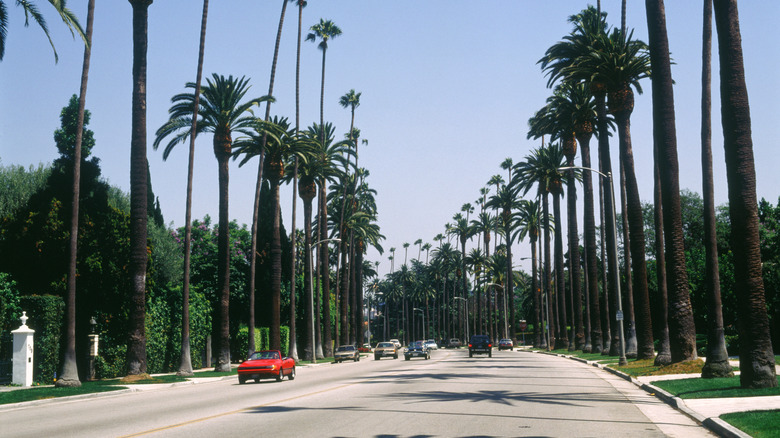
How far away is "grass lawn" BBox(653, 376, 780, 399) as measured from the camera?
16.5 m

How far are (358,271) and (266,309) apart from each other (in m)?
24.1

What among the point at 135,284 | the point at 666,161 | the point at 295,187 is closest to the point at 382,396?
the point at 666,161

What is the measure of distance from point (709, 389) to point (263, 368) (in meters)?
17.7

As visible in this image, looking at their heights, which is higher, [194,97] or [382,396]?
[194,97]

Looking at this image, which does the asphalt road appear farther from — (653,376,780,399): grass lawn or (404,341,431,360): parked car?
(404,341,431,360): parked car

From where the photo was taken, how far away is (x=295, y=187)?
53.3 m

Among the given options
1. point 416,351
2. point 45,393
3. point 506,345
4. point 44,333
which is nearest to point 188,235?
point 44,333

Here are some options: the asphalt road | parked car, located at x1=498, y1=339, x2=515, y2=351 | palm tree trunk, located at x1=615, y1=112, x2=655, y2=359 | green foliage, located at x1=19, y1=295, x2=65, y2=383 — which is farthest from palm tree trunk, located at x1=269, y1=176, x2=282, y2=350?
parked car, located at x1=498, y1=339, x2=515, y2=351

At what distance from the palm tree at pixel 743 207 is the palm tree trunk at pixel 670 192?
7140mm

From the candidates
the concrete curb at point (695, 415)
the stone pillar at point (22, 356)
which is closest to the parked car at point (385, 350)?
the stone pillar at point (22, 356)

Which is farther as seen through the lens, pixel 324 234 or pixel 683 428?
pixel 324 234

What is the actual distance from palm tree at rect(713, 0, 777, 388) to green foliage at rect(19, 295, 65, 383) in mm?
27316

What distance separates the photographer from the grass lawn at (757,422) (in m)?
10.5

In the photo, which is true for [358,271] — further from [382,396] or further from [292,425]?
[292,425]
